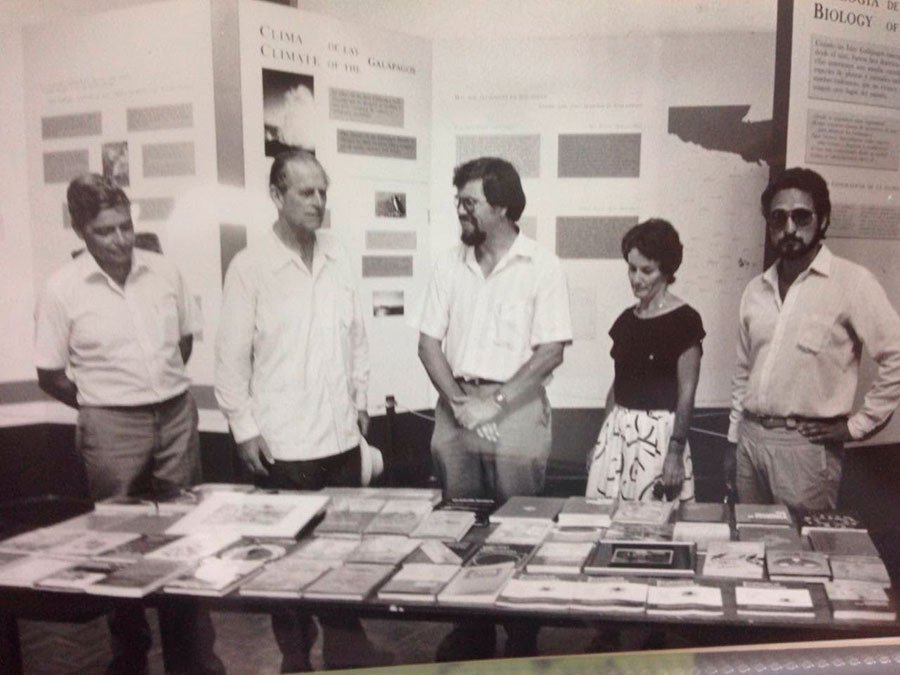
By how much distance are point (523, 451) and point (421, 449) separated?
0.25 metres

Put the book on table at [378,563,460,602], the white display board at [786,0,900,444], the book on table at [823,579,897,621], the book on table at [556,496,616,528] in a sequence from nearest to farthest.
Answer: the book on table at [823,579,897,621] < the book on table at [378,563,460,602] < the white display board at [786,0,900,444] < the book on table at [556,496,616,528]

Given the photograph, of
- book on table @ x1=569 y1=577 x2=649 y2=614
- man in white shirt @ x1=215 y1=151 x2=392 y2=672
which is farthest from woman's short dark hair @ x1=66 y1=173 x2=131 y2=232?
book on table @ x1=569 y1=577 x2=649 y2=614

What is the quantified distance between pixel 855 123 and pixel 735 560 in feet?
3.28

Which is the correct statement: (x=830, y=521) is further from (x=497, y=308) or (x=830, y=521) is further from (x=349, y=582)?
(x=349, y=582)

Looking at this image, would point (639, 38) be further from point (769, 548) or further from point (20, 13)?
point (20, 13)

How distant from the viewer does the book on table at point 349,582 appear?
64.0 inches

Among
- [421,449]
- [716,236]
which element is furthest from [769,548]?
[421,449]

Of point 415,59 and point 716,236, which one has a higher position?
point 415,59

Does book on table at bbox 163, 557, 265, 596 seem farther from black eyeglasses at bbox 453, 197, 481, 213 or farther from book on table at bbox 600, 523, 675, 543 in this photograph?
black eyeglasses at bbox 453, 197, 481, 213

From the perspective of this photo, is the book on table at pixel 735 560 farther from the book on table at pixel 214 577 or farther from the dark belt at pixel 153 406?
the dark belt at pixel 153 406

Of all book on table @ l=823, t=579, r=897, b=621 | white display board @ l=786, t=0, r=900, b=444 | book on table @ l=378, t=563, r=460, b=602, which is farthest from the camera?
white display board @ l=786, t=0, r=900, b=444

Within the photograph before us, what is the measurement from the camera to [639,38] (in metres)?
1.69

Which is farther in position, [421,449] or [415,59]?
[421,449]

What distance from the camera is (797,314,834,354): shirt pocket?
176cm
